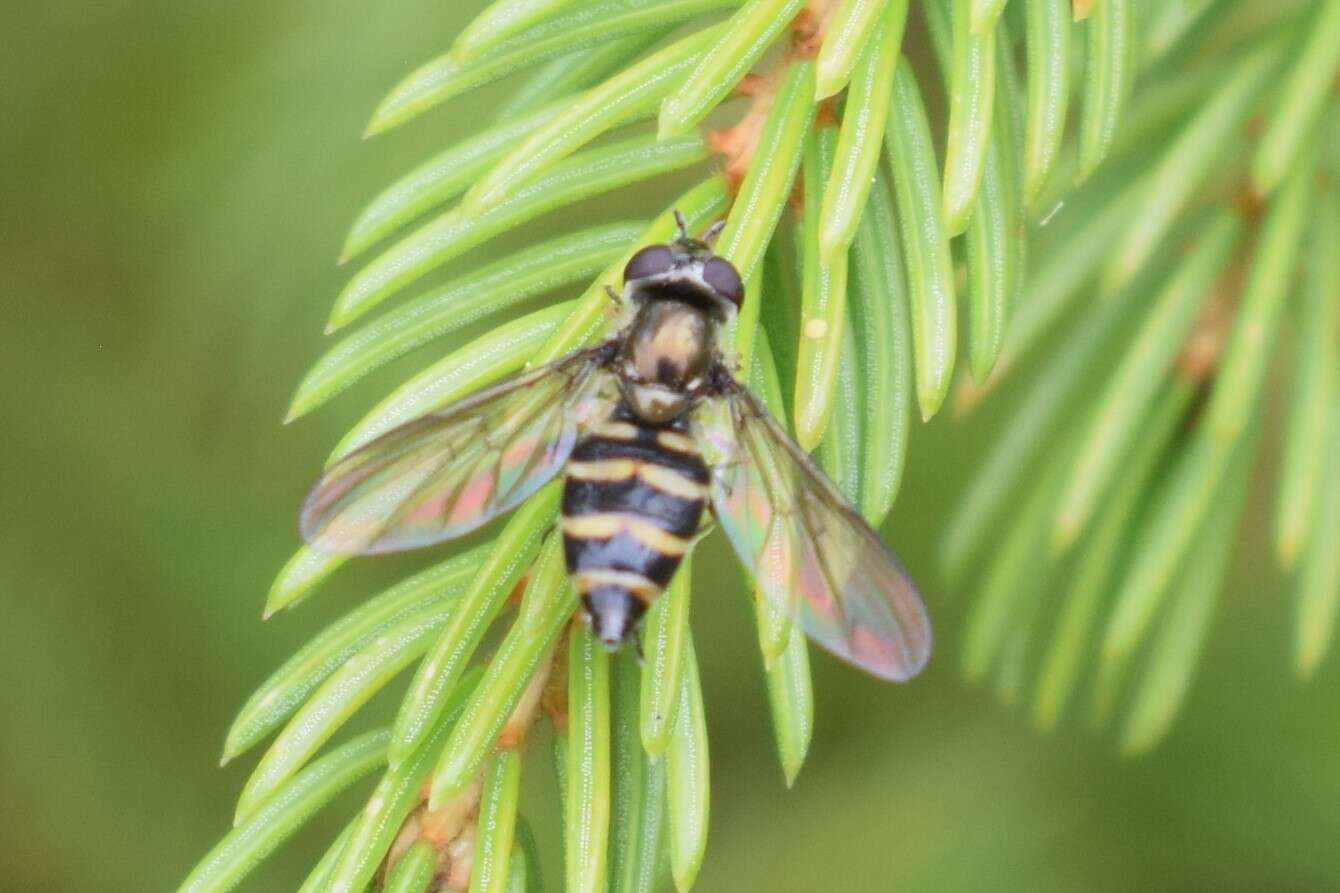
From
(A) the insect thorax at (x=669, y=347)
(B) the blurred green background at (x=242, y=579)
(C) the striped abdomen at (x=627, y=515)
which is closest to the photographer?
(C) the striped abdomen at (x=627, y=515)

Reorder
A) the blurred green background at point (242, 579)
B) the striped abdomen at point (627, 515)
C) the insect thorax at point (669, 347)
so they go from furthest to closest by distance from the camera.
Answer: the blurred green background at point (242, 579)
the insect thorax at point (669, 347)
the striped abdomen at point (627, 515)

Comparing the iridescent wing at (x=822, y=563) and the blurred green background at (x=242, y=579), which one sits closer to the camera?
the iridescent wing at (x=822, y=563)

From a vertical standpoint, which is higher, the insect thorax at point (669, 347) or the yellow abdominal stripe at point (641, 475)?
the insect thorax at point (669, 347)

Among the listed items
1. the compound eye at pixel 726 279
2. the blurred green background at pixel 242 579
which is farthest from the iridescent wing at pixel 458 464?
the blurred green background at pixel 242 579

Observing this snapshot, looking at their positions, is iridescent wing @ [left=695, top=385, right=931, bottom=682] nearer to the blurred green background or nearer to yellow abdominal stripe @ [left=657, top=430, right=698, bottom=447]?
yellow abdominal stripe @ [left=657, top=430, right=698, bottom=447]

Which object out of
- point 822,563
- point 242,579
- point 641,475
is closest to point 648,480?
point 641,475

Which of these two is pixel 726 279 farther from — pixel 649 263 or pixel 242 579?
→ pixel 242 579

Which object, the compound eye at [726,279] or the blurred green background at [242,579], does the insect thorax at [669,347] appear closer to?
the compound eye at [726,279]

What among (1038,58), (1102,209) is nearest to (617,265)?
(1038,58)
